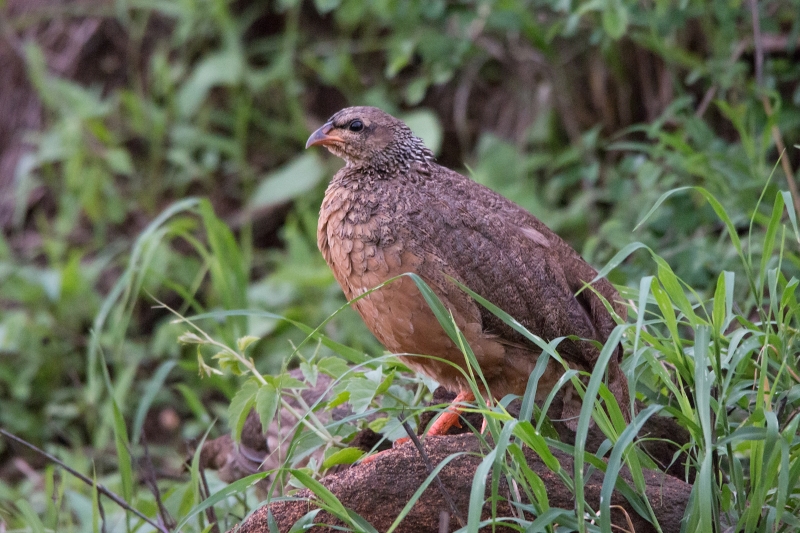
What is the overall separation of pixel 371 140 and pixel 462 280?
69cm

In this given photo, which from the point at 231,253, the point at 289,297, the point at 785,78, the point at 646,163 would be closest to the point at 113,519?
the point at 231,253

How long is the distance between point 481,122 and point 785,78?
2.46 m

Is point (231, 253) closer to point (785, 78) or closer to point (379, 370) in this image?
point (379, 370)

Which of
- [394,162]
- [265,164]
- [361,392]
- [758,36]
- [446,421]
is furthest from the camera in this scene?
[265,164]

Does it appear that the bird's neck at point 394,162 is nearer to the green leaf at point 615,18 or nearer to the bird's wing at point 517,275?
→ the bird's wing at point 517,275

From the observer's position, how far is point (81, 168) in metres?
6.62

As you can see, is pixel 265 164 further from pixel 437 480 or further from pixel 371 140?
pixel 437 480

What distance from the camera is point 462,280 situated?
3119 millimetres

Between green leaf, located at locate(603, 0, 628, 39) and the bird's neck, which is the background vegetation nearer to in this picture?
green leaf, located at locate(603, 0, 628, 39)

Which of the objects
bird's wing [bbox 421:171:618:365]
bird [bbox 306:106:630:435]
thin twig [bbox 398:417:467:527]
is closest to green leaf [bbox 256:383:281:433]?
bird [bbox 306:106:630:435]

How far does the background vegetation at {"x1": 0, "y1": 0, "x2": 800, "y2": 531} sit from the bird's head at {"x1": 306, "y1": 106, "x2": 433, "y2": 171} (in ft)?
2.29

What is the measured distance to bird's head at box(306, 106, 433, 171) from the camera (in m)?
3.45

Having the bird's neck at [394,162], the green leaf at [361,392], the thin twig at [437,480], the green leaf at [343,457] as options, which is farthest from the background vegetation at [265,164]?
the bird's neck at [394,162]

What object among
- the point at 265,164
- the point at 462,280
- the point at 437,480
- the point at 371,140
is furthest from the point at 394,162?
the point at 265,164
